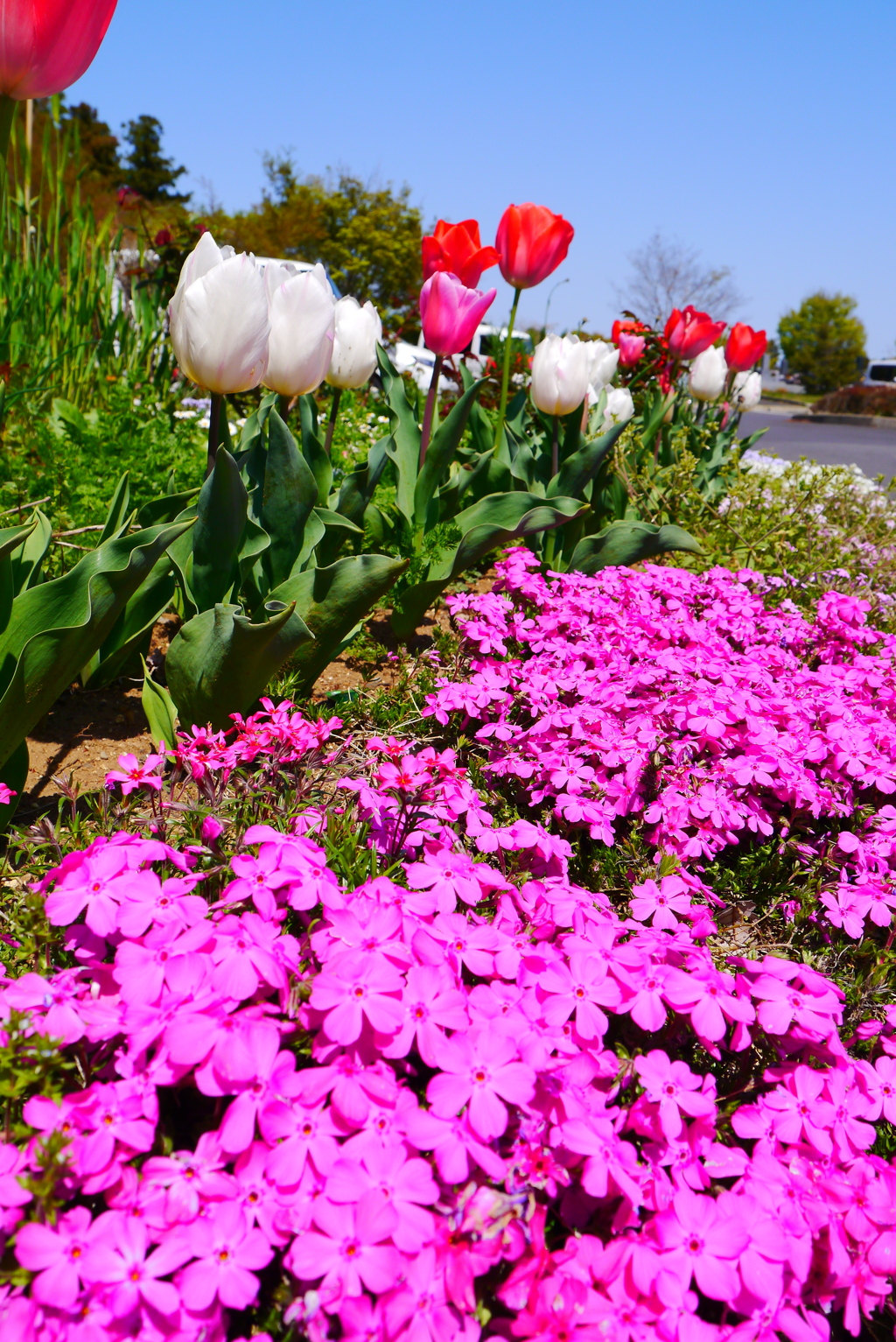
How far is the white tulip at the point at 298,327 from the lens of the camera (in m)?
2.14

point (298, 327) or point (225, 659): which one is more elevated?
point (298, 327)

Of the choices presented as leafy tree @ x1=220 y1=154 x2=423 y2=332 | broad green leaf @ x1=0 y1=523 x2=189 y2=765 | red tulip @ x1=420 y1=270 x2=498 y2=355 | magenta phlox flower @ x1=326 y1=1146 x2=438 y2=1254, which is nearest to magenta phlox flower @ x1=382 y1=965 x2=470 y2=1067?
magenta phlox flower @ x1=326 y1=1146 x2=438 y2=1254

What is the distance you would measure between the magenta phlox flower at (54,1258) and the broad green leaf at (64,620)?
105cm

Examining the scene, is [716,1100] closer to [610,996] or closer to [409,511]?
[610,996]

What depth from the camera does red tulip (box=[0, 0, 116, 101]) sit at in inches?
57.3

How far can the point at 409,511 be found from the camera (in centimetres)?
321

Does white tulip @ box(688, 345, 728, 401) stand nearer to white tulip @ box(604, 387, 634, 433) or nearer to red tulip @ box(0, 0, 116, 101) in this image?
white tulip @ box(604, 387, 634, 433)

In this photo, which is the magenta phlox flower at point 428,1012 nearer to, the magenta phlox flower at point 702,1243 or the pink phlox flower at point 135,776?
the magenta phlox flower at point 702,1243

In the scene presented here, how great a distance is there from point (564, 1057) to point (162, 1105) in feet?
1.68

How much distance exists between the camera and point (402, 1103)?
3.25 feet

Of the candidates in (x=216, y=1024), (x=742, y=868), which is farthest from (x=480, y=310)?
(x=216, y=1024)

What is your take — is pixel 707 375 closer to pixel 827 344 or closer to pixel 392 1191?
pixel 392 1191

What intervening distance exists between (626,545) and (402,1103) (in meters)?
2.76

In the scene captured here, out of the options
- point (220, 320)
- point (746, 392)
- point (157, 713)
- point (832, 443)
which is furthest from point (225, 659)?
point (832, 443)
